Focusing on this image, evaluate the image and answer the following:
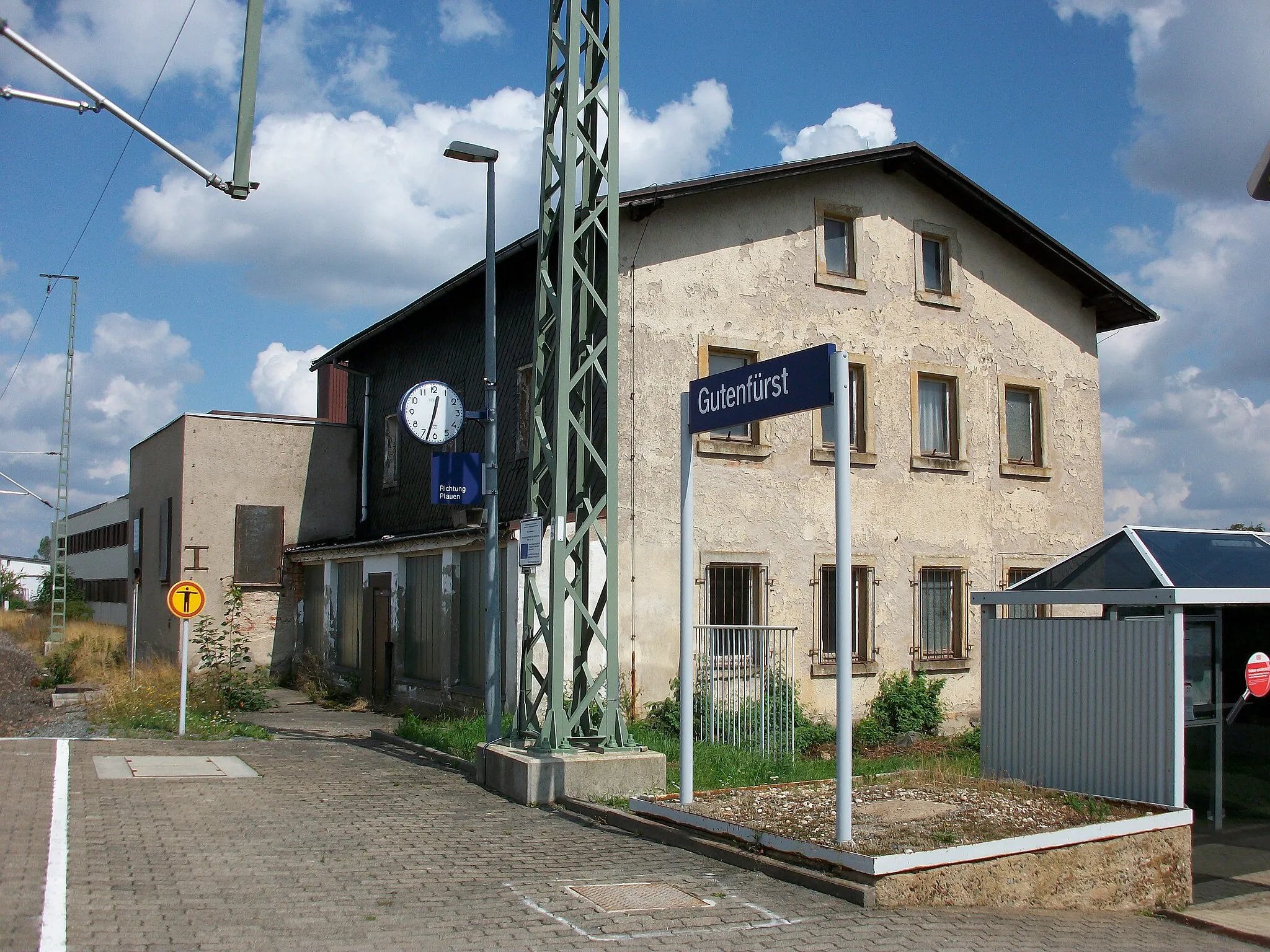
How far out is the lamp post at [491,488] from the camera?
12492mm

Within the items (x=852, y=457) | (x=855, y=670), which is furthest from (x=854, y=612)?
(x=852, y=457)

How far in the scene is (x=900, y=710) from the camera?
59.6 feet

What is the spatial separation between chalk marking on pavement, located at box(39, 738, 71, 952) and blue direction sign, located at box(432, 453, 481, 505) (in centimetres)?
458

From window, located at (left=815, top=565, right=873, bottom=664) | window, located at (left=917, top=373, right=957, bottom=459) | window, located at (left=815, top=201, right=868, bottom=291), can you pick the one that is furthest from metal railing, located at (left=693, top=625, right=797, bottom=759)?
window, located at (left=815, top=201, right=868, bottom=291)

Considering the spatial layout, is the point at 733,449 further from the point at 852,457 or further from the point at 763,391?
the point at 763,391

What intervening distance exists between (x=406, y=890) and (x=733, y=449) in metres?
10.8

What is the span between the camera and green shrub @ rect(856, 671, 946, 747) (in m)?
17.9

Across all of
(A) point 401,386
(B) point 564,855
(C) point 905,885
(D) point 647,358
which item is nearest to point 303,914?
(B) point 564,855

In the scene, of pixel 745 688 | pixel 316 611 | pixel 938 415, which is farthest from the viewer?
pixel 316 611

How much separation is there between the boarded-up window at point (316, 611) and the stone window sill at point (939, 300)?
41.5ft

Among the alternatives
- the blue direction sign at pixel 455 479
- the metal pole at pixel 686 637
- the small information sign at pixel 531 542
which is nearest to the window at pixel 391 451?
the blue direction sign at pixel 455 479

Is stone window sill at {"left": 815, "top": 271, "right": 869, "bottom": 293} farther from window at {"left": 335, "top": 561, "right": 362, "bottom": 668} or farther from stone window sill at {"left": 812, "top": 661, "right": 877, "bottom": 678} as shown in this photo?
window at {"left": 335, "top": 561, "right": 362, "bottom": 668}

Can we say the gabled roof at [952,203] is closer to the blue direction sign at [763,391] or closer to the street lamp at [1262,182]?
the blue direction sign at [763,391]

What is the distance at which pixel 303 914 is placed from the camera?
673 cm
